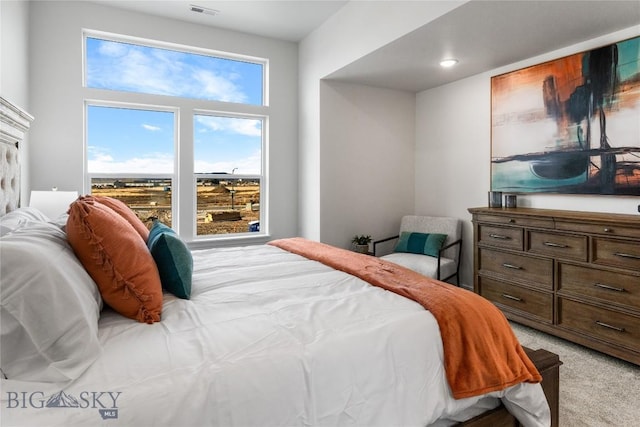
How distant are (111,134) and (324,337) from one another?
141 inches

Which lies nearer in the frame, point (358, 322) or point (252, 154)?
point (358, 322)

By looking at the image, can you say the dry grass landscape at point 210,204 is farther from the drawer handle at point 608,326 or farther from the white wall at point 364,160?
the drawer handle at point 608,326

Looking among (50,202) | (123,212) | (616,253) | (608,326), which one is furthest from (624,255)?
(50,202)

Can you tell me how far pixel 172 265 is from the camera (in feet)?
5.26

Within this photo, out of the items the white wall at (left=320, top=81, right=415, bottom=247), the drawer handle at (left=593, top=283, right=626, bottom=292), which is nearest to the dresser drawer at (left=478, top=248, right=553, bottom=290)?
the drawer handle at (left=593, top=283, right=626, bottom=292)

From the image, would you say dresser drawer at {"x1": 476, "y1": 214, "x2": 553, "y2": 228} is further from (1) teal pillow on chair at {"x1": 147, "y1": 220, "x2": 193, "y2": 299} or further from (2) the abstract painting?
(1) teal pillow on chair at {"x1": 147, "y1": 220, "x2": 193, "y2": 299}

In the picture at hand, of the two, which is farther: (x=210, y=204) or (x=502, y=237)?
(x=210, y=204)

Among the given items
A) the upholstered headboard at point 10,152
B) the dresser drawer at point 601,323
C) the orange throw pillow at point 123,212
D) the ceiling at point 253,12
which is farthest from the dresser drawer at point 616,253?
the upholstered headboard at point 10,152

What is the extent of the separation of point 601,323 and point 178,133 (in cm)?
416

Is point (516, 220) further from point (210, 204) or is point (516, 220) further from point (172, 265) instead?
point (210, 204)

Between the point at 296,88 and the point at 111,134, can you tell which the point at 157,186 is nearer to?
the point at 111,134

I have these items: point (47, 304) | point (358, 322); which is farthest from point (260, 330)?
point (47, 304)

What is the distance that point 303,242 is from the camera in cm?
282

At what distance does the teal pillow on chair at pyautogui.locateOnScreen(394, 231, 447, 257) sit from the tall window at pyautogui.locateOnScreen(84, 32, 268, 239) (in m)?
1.72
